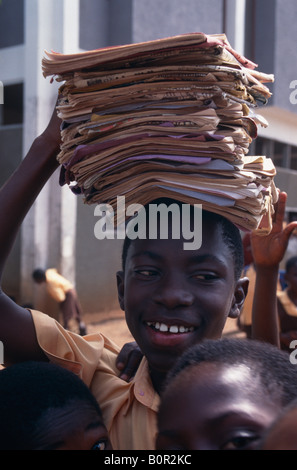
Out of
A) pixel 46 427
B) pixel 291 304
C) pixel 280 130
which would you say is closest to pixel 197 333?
pixel 46 427

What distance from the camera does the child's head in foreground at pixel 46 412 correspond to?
1137 mm

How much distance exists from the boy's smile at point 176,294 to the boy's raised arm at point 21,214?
32 cm

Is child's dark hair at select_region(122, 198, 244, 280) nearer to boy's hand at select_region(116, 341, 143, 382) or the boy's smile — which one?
the boy's smile

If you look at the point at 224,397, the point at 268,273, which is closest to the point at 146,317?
the point at 224,397

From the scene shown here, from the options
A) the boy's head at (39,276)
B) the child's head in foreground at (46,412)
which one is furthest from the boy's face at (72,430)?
the boy's head at (39,276)

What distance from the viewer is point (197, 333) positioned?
4.91 ft

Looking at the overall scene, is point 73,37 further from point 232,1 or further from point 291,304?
point 291,304

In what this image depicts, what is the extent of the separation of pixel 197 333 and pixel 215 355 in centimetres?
33

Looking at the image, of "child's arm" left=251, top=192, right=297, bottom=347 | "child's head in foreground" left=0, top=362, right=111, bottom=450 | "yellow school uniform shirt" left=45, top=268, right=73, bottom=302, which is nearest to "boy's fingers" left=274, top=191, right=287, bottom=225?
"child's arm" left=251, top=192, right=297, bottom=347

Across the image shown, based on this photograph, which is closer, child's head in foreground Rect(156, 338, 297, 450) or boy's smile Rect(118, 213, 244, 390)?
child's head in foreground Rect(156, 338, 297, 450)

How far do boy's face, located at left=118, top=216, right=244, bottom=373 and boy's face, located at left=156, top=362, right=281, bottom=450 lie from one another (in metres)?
0.36

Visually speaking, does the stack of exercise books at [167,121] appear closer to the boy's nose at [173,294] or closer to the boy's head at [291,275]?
the boy's nose at [173,294]

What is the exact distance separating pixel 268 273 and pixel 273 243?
115 millimetres

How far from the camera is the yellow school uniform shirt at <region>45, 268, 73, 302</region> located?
6.88m
